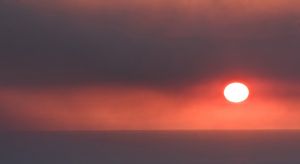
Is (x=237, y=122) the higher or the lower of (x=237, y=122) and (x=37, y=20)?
the lower

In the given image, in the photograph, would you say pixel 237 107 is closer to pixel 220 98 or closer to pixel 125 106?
pixel 220 98

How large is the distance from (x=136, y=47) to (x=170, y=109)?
601mm

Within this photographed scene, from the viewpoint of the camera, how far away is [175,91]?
5918 mm

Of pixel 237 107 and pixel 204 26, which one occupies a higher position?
pixel 204 26

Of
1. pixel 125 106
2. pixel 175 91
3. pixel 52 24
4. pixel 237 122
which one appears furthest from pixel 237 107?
pixel 52 24

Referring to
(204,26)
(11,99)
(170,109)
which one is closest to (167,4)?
(204,26)

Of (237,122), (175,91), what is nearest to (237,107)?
(237,122)

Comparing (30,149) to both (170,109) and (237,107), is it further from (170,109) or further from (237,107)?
(237,107)

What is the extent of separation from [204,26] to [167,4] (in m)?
0.36

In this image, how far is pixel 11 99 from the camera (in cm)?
589

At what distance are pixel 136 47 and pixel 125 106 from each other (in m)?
0.50

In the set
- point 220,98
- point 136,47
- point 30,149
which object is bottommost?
point 30,149

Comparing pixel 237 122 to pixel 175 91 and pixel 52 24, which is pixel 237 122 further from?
pixel 52 24

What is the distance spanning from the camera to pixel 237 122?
226 inches
